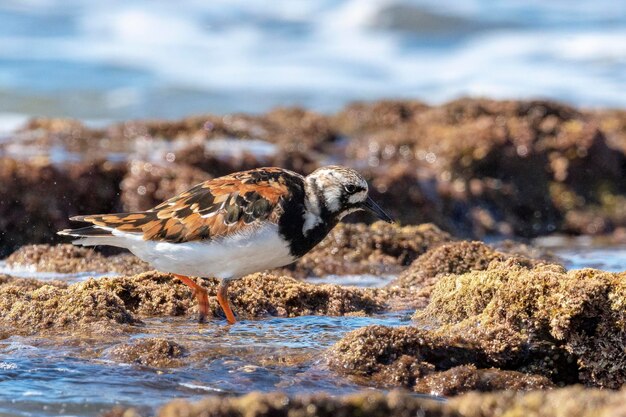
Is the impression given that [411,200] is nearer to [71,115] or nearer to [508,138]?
[508,138]

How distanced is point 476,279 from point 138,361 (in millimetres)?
1724

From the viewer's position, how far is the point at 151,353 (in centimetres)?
438

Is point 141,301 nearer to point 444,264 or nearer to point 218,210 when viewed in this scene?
point 218,210

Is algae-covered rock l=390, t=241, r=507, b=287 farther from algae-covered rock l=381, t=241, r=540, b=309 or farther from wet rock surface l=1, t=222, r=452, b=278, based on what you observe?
wet rock surface l=1, t=222, r=452, b=278

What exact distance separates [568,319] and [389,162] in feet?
21.6


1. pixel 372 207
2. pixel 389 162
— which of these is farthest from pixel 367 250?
pixel 389 162

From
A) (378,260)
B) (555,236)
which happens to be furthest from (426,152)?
(378,260)

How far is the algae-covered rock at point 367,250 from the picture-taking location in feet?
23.1

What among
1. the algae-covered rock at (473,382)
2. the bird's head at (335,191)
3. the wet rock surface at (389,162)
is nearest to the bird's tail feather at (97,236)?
the bird's head at (335,191)

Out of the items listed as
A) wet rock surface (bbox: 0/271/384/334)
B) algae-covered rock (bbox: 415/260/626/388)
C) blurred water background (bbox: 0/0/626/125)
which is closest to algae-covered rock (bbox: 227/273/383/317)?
wet rock surface (bbox: 0/271/384/334)

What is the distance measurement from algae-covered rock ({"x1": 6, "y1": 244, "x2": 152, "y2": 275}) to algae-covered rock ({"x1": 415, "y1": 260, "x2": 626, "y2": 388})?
2.59m

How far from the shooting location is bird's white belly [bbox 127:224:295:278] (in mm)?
5062

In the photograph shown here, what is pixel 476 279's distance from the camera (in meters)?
4.95

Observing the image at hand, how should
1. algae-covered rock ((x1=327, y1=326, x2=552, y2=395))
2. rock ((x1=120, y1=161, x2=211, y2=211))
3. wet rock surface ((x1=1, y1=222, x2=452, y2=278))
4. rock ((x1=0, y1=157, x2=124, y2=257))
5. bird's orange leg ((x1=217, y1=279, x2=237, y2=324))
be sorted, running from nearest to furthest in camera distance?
algae-covered rock ((x1=327, y1=326, x2=552, y2=395))
bird's orange leg ((x1=217, y1=279, x2=237, y2=324))
wet rock surface ((x1=1, y1=222, x2=452, y2=278))
rock ((x1=0, y1=157, x2=124, y2=257))
rock ((x1=120, y1=161, x2=211, y2=211))
